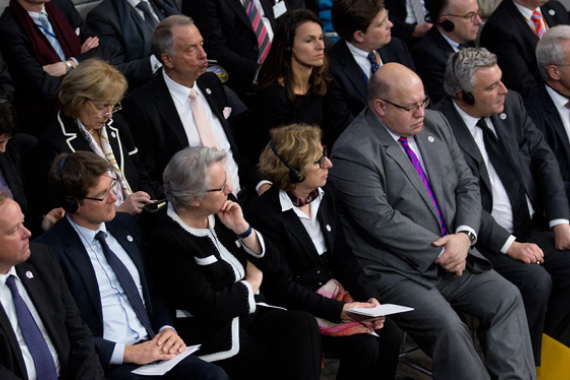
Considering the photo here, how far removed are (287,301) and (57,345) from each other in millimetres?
1198

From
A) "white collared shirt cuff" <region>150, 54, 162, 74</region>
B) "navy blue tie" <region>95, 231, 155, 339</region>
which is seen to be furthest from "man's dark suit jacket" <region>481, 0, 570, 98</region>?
"navy blue tie" <region>95, 231, 155, 339</region>

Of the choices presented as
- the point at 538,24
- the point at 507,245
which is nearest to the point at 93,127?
the point at 507,245

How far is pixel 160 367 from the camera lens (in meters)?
3.29

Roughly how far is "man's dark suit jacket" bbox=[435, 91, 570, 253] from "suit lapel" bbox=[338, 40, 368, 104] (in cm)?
51

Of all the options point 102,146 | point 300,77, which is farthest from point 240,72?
point 102,146

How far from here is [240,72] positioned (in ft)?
18.2

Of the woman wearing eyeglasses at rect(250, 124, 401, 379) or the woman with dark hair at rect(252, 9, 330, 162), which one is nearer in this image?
the woman wearing eyeglasses at rect(250, 124, 401, 379)

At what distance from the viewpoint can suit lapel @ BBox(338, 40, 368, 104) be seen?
5.23m

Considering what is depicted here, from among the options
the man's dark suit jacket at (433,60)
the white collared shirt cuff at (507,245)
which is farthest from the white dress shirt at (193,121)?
the man's dark suit jacket at (433,60)

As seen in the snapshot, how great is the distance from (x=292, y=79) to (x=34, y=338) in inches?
101

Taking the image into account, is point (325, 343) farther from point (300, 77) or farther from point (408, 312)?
point (300, 77)

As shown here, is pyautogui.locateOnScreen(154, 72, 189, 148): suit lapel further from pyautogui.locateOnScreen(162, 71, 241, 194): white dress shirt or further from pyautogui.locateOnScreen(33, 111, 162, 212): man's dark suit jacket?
pyautogui.locateOnScreen(33, 111, 162, 212): man's dark suit jacket

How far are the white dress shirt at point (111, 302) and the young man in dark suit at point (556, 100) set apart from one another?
307 centimetres

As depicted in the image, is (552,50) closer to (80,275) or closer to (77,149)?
(77,149)
